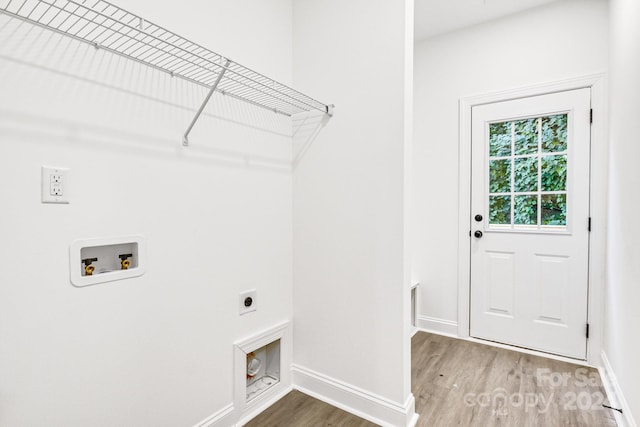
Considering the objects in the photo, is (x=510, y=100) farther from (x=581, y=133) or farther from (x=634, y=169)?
(x=634, y=169)

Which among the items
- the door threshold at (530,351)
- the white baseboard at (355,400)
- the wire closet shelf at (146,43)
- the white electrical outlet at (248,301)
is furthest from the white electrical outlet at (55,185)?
the door threshold at (530,351)

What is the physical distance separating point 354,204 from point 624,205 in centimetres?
141

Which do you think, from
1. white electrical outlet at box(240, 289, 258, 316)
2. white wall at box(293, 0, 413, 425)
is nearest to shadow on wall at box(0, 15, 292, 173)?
A: white wall at box(293, 0, 413, 425)

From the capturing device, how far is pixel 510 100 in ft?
8.24

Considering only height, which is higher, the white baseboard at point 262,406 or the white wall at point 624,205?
the white wall at point 624,205

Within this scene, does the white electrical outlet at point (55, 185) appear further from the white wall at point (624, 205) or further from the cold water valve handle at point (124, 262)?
the white wall at point (624, 205)

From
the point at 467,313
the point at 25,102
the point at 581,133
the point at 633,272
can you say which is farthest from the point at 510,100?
the point at 25,102

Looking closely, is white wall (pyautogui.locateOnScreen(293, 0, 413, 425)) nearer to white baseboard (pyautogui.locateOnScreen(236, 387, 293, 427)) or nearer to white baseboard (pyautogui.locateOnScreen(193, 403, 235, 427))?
white baseboard (pyautogui.locateOnScreen(236, 387, 293, 427))

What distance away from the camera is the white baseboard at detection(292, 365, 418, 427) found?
5.33 feet

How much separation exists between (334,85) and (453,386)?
77.4 inches

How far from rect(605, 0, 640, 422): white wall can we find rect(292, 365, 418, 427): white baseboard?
995mm

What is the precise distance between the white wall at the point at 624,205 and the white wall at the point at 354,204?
1.01 m

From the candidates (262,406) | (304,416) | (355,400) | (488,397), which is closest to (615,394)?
(488,397)

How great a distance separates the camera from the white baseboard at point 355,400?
1.63 meters
